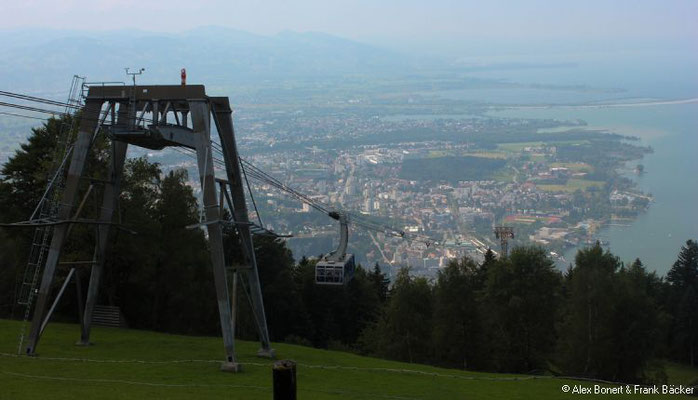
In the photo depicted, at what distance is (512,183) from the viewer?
102 metres

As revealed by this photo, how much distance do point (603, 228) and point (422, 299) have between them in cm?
5402

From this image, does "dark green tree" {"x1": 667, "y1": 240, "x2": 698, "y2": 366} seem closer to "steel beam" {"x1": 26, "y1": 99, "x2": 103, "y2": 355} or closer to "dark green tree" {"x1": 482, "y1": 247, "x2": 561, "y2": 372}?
"dark green tree" {"x1": 482, "y1": 247, "x2": 561, "y2": 372}

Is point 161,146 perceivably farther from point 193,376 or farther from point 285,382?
point 285,382

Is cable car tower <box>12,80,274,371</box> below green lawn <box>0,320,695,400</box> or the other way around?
the other way around

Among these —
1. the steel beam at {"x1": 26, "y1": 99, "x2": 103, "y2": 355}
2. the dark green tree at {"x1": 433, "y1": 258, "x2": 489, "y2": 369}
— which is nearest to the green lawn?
the steel beam at {"x1": 26, "y1": 99, "x2": 103, "y2": 355}

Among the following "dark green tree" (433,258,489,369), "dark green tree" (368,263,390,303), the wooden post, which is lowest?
the wooden post

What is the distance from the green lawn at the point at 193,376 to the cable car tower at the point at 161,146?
3.51ft

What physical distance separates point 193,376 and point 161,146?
6.27 metres

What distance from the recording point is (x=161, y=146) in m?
19.8

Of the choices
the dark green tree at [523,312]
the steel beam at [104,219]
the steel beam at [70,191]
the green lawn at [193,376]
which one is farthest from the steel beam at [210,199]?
the dark green tree at [523,312]

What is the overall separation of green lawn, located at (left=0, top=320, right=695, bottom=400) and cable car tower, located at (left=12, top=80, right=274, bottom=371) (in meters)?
1.07

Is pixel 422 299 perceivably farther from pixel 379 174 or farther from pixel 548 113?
pixel 548 113

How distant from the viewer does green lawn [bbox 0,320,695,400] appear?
14531 millimetres

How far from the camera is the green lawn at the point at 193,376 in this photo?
1453cm
